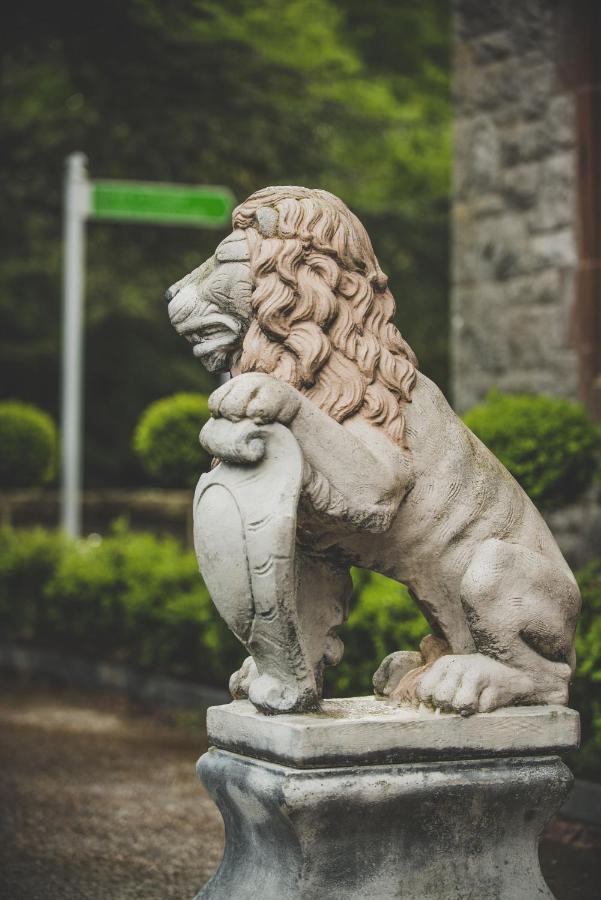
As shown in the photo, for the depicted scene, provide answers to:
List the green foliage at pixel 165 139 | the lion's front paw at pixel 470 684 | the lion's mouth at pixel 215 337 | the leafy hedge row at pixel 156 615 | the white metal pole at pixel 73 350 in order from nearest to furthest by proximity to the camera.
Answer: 1. the lion's front paw at pixel 470 684
2. the lion's mouth at pixel 215 337
3. the leafy hedge row at pixel 156 615
4. the white metal pole at pixel 73 350
5. the green foliage at pixel 165 139

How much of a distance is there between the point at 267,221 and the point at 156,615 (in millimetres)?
5632

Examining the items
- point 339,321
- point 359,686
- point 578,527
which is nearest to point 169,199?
point 578,527

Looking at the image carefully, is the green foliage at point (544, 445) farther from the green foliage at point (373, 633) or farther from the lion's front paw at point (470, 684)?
the lion's front paw at point (470, 684)

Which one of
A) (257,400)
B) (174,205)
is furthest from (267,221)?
(174,205)

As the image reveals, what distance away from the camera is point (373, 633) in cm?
639

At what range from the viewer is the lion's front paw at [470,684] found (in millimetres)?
3184

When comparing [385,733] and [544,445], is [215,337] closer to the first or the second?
[385,733]

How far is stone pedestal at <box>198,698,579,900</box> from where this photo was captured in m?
3.07

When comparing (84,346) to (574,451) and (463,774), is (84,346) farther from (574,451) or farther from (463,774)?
(463,774)

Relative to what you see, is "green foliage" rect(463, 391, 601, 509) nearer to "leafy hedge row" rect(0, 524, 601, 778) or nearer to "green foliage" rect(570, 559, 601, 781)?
"leafy hedge row" rect(0, 524, 601, 778)

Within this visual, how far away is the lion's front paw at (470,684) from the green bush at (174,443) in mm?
5853

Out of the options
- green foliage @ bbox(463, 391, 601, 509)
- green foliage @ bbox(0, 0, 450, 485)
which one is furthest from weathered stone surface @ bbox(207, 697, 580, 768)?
green foliage @ bbox(0, 0, 450, 485)

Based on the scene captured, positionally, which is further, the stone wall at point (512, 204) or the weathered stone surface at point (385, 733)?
the stone wall at point (512, 204)

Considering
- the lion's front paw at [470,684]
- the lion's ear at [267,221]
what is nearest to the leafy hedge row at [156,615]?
the lion's front paw at [470,684]
